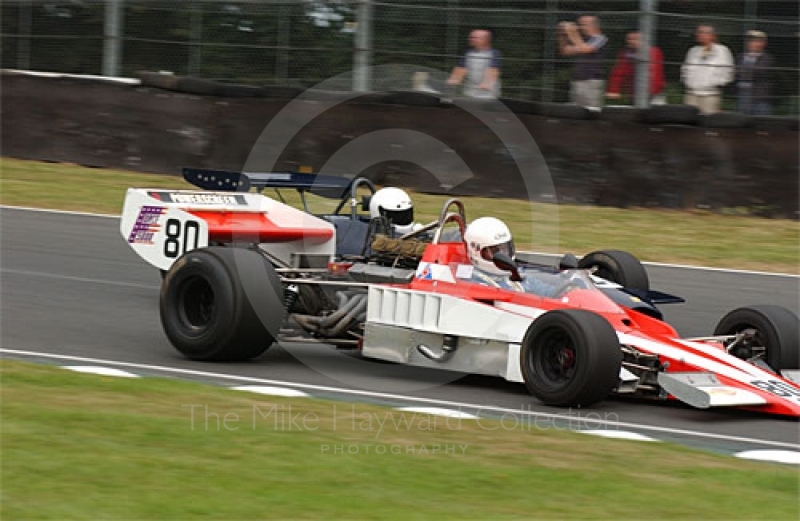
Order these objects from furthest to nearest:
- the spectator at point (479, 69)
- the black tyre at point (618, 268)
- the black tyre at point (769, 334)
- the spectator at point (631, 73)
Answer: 1. the spectator at point (479, 69)
2. the spectator at point (631, 73)
3. the black tyre at point (618, 268)
4. the black tyre at point (769, 334)

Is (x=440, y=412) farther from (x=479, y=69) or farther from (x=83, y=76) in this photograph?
(x=83, y=76)

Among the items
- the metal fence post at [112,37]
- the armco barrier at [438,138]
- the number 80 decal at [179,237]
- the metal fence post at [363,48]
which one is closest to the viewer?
the number 80 decal at [179,237]

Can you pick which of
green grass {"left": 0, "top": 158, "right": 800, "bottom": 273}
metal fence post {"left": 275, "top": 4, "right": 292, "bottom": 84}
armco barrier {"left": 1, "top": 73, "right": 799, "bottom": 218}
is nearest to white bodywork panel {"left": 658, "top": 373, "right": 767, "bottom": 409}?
green grass {"left": 0, "top": 158, "right": 800, "bottom": 273}

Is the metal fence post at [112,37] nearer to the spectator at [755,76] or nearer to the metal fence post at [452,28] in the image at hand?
the metal fence post at [452,28]

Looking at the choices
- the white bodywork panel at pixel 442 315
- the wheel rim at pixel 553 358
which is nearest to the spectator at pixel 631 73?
the white bodywork panel at pixel 442 315

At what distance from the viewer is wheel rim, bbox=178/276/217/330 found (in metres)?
8.24

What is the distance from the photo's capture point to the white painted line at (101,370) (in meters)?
7.60

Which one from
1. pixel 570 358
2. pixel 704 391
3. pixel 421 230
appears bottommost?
pixel 704 391

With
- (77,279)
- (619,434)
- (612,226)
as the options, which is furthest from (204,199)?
(612,226)

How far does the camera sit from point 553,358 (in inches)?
288

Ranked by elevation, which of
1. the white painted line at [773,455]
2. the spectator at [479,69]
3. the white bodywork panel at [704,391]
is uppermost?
the spectator at [479,69]

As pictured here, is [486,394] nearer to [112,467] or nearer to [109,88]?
[112,467]

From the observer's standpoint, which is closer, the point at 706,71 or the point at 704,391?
the point at 704,391

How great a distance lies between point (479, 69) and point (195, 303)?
7376 millimetres
